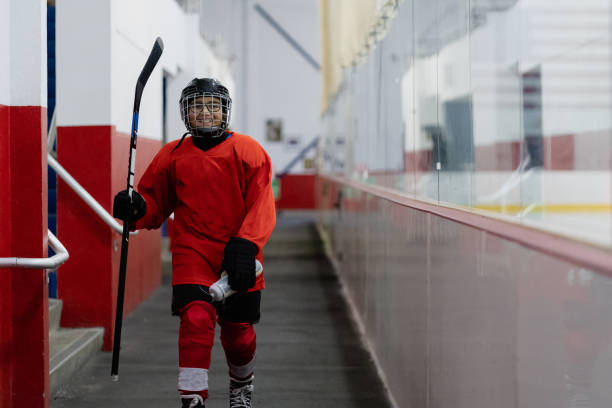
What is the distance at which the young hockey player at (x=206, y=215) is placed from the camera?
2.78 metres

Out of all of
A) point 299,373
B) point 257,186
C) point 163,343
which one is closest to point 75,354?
point 163,343

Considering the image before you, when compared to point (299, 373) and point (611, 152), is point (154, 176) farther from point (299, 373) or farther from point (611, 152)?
point (611, 152)

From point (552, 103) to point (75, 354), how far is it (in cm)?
324

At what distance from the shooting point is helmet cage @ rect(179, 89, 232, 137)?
2896 mm

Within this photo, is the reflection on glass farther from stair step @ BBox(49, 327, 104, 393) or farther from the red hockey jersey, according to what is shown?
stair step @ BBox(49, 327, 104, 393)

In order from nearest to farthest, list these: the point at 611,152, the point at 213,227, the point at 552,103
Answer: the point at 611,152, the point at 552,103, the point at 213,227

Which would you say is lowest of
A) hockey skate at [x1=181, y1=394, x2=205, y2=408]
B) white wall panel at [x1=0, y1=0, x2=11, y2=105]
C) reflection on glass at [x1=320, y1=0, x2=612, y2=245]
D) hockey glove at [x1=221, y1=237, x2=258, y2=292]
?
hockey skate at [x1=181, y1=394, x2=205, y2=408]

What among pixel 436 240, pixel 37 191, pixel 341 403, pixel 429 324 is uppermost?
pixel 37 191

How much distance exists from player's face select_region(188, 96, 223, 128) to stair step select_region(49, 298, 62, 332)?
209 cm

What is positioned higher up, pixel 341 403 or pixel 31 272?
pixel 31 272

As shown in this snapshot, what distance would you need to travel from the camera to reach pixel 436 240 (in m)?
2.56

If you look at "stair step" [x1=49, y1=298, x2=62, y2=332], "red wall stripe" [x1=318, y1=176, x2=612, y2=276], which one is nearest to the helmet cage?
"red wall stripe" [x1=318, y1=176, x2=612, y2=276]

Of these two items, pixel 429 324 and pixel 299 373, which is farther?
pixel 299 373

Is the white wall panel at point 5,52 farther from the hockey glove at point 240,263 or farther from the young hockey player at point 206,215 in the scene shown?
the hockey glove at point 240,263
